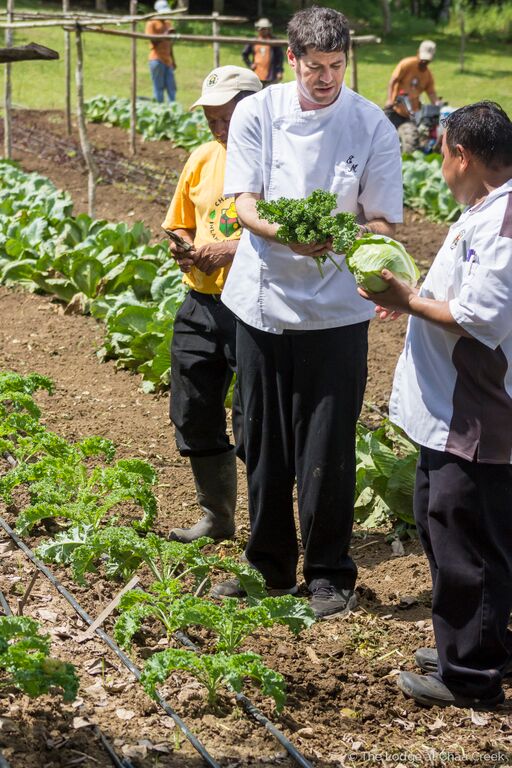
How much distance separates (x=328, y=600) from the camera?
4.16 meters

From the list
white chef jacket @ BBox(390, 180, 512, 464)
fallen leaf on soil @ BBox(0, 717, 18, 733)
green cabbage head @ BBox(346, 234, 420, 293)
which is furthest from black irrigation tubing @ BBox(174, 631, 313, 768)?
green cabbage head @ BBox(346, 234, 420, 293)

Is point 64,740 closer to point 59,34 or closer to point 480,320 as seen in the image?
point 480,320

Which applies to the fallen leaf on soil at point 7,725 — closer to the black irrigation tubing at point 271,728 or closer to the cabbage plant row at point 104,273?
the black irrigation tubing at point 271,728

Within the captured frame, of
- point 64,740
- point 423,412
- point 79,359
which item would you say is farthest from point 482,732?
point 79,359

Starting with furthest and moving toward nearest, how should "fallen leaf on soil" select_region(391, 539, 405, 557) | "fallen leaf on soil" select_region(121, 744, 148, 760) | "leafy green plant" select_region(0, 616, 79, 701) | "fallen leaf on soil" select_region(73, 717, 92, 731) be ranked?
"fallen leaf on soil" select_region(391, 539, 405, 557)
"fallen leaf on soil" select_region(73, 717, 92, 731)
"fallen leaf on soil" select_region(121, 744, 148, 760)
"leafy green plant" select_region(0, 616, 79, 701)

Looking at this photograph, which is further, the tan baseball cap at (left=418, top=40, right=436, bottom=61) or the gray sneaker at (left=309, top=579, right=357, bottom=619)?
the tan baseball cap at (left=418, top=40, right=436, bottom=61)

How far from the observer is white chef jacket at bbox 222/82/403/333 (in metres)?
3.89

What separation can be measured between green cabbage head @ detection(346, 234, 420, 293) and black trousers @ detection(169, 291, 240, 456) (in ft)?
3.80

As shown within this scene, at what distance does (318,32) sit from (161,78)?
719 inches

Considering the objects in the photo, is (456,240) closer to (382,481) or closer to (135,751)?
(135,751)

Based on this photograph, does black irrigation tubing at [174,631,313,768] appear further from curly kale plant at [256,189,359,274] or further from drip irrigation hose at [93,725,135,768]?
curly kale plant at [256,189,359,274]

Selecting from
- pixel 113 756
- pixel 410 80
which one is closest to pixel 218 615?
pixel 113 756

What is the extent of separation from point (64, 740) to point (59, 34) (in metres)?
32.6

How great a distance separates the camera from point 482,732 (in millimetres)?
3369
